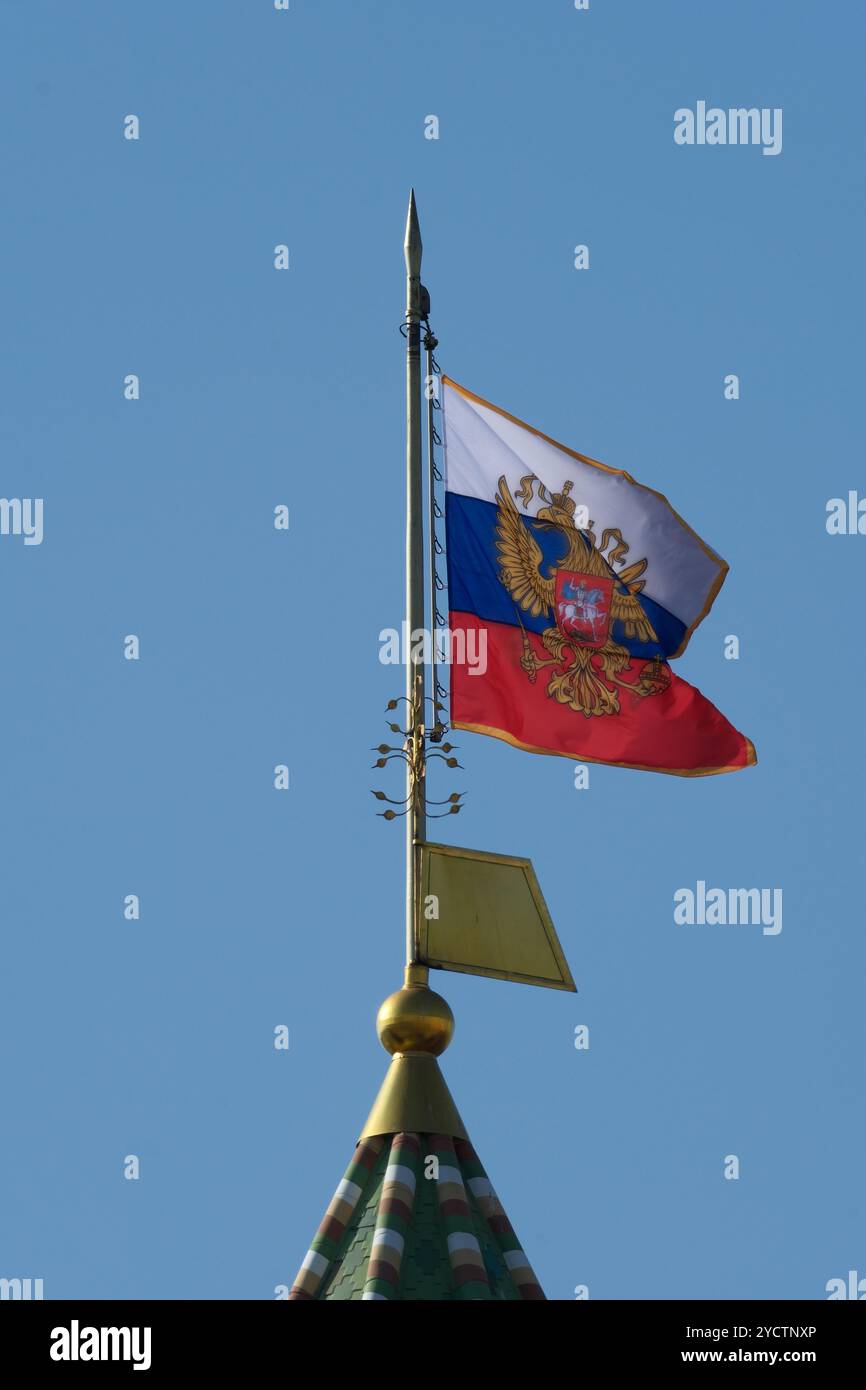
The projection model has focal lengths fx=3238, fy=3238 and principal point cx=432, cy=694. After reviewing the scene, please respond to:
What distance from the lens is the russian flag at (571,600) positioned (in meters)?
36.3

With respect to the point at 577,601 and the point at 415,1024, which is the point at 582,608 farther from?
the point at 415,1024

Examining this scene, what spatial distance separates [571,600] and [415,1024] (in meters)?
6.72

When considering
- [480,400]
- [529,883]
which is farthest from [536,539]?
[529,883]

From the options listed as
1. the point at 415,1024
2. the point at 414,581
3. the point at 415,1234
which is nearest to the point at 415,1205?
the point at 415,1234

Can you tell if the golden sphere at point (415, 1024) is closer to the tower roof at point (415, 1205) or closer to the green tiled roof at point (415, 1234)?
the tower roof at point (415, 1205)

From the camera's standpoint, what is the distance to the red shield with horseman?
3725cm

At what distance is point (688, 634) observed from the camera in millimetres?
38312

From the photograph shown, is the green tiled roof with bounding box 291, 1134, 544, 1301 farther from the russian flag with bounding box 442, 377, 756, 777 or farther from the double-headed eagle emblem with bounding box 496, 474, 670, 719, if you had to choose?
the double-headed eagle emblem with bounding box 496, 474, 670, 719

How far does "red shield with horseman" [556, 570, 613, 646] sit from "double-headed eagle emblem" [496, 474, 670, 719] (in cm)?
1

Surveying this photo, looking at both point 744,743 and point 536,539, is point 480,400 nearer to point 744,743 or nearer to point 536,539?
point 536,539

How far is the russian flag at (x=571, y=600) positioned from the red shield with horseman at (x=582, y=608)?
0.04 feet

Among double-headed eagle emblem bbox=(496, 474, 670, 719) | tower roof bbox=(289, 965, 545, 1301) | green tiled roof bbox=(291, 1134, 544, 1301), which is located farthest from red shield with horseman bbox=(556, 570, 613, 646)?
green tiled roof bbox=(291, 1134, 544, 1301)

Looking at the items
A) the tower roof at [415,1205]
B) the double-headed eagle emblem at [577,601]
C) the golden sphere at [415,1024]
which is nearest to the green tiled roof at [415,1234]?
the tower roof at [415,1205]

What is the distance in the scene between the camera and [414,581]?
35.3 m
